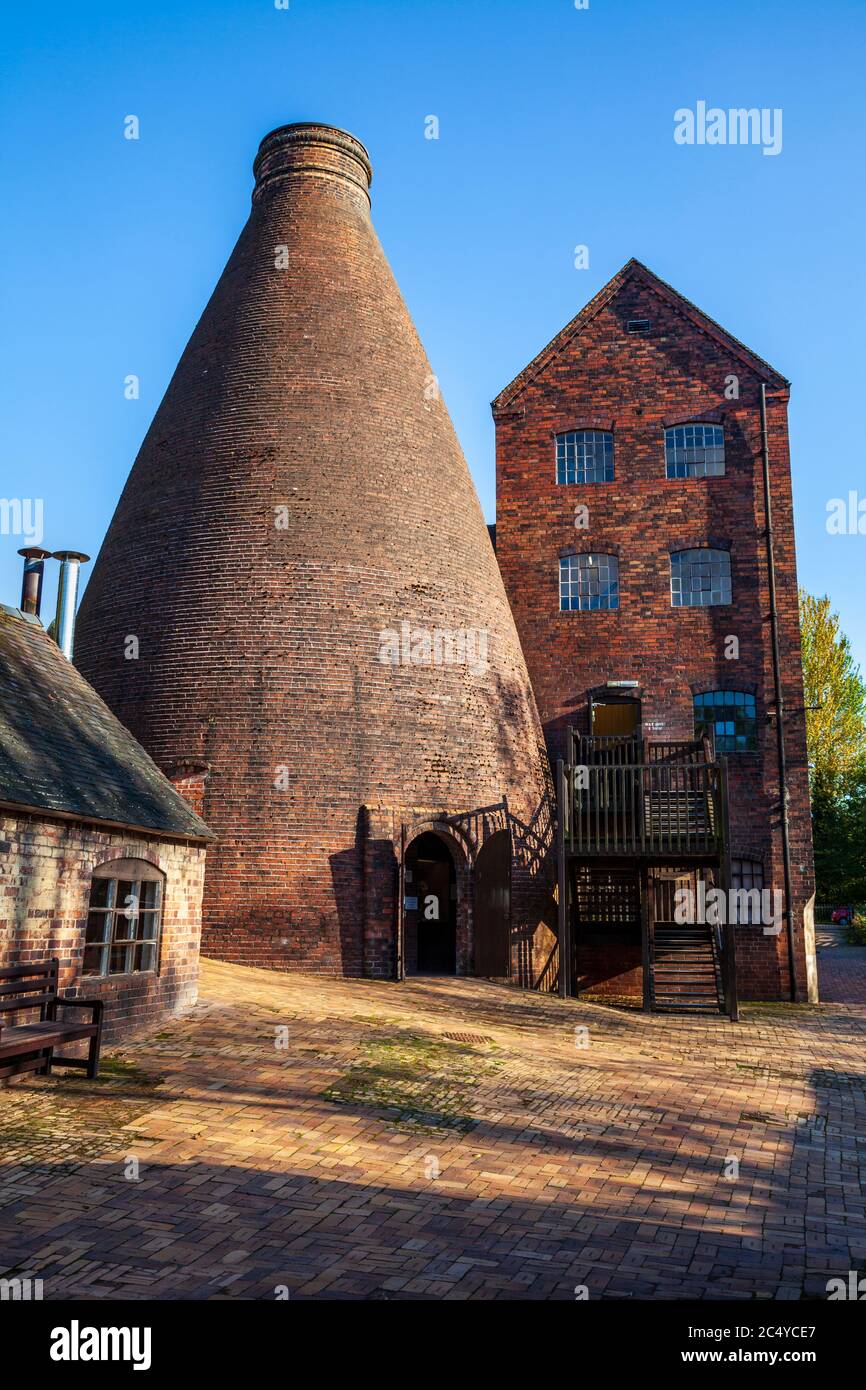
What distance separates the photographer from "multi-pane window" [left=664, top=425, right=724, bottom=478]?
21.1m

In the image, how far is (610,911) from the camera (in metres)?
18.6

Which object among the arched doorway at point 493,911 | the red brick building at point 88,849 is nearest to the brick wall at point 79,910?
the red brick building at point 88,849

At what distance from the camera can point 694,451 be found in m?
21.3

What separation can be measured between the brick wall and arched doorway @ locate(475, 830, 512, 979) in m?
5.15

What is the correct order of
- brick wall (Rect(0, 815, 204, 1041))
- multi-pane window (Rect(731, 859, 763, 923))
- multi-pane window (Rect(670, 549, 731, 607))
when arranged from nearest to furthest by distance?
brick wall (Rect(0, 815, 204, 1041))
multi-pane window (Rect(731, 859, 763, 923))
multi-pane window (Rect(670, 549, 731, 607))

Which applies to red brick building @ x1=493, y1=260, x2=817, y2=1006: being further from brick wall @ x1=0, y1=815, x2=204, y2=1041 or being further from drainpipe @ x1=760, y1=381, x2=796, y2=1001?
brick wall @ x1=0, y1=815, x2=204, y2=1041

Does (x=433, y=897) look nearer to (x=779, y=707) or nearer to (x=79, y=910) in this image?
(x=779, y=707)

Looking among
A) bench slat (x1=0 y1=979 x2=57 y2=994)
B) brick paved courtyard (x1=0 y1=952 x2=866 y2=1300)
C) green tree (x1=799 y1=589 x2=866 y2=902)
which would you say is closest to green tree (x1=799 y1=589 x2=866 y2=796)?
green tree (x1=799 y1=589 x2=866 y2=902)

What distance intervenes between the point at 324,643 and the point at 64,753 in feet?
18.6

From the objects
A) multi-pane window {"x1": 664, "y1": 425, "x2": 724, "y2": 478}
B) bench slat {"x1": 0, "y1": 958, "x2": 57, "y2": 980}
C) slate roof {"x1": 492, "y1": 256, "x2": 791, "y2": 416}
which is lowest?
bench slat {"x1": 0, "y1": 958, "x2": 57, "y2": 980}

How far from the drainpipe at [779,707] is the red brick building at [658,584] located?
64 mm

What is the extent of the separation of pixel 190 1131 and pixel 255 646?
29.9 ft
